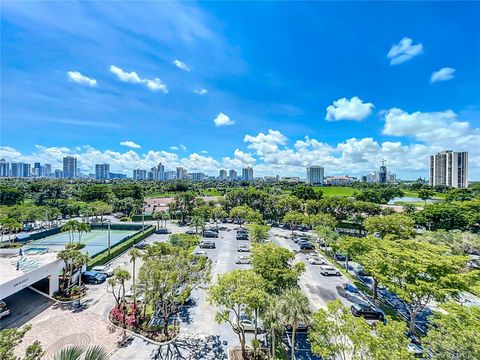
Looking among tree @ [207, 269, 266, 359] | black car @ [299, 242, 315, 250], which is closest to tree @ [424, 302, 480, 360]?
tree @ [207, 269, 266, 359]

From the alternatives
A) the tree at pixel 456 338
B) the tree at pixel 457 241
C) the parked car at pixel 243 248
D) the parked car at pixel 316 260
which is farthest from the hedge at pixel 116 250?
the tree at pixel 457 241

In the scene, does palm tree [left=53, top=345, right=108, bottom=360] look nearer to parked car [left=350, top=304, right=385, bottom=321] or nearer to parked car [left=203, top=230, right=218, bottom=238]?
parked car [left=350, top=304, right=385, bottom=321]

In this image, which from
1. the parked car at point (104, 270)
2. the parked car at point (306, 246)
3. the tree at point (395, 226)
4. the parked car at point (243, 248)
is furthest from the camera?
the parked car at point (306, 246)

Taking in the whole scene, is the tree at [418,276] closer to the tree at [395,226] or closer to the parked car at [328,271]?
the parked car at [328,271]

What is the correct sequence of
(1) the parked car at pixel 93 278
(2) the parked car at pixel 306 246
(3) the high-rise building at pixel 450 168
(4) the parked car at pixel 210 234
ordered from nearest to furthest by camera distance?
(1) the parked car at pixel 93 278 → (2) the parked car at pixel 306 246 → (4) the parked car at pixel 210 234 → (3) the high-rise building at pixel 450 168

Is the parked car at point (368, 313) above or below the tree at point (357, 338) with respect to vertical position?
below

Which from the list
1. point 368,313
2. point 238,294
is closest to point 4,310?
point 238,294
